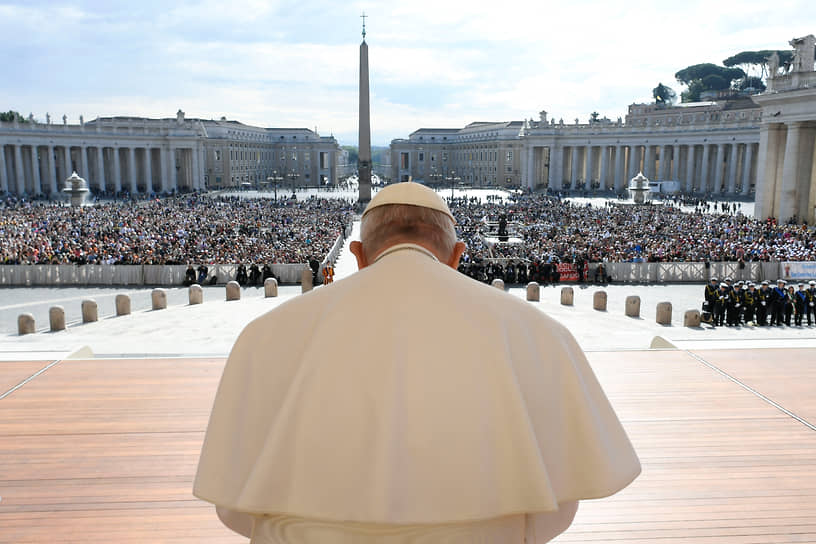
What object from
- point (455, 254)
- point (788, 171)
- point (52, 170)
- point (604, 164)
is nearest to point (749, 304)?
point (455, 254)

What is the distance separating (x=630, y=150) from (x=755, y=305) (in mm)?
83047

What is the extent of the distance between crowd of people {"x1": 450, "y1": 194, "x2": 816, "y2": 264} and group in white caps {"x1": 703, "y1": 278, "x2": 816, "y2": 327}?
319 inches

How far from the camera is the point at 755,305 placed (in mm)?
19672

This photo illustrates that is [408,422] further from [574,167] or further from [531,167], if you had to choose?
[531,167]

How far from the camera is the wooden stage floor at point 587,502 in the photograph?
4859 mm

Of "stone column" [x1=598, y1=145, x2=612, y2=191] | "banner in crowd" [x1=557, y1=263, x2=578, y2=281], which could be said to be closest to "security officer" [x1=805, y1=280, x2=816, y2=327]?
"banner in crowd" [x1=557, y1=263, x2=578, y2=281]

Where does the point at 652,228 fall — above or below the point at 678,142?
below

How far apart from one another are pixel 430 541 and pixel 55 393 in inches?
300

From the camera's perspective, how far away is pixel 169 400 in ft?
25.5

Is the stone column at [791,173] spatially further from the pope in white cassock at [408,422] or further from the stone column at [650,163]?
the stone column at [650,163]

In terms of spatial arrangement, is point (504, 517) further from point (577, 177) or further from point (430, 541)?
point (577, 177)

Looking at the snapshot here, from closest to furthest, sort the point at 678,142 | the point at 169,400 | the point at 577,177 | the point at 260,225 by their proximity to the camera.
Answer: the point at 169,400, the point at 260,225, the point at 678,142, the point at 577,177

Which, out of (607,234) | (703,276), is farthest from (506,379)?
(607,234)

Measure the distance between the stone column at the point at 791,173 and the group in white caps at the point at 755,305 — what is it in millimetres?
30054
